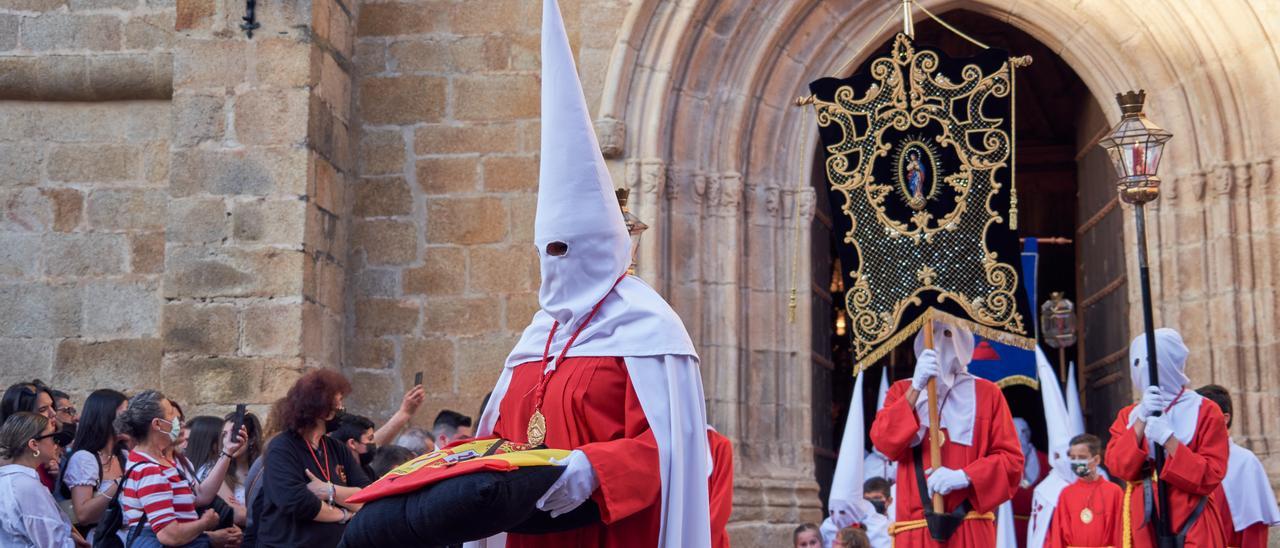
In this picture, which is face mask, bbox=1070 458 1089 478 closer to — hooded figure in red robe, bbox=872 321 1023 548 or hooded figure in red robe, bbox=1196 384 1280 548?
hooded figure in red robe, bbox=1196 384 1280 548

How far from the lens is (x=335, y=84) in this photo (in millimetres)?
9492

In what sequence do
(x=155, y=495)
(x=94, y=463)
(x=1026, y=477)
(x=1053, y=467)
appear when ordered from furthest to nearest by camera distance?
(x=1026, y=477) < (x=1053, y=467) < (x=94, y=463) < (x=155, y=495)

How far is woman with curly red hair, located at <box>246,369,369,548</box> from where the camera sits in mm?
5949

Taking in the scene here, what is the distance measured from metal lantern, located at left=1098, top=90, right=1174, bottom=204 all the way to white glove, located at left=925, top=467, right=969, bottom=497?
1562mm

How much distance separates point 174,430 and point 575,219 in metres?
3.19

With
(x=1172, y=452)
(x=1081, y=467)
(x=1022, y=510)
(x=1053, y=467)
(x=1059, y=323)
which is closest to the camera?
(x=1172, y=452)

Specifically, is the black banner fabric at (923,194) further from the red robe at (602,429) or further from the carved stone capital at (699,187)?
the red robe at (602,429)

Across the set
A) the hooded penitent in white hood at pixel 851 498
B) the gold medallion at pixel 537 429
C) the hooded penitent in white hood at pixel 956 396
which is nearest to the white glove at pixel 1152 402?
the hooded penitent in white hood at pixel 956 396

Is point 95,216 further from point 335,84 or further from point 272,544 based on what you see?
point 272,544

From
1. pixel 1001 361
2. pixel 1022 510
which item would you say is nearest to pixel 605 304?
pixel 1022 510

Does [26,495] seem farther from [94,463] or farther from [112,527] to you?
[94,463]

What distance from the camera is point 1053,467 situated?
387 inches

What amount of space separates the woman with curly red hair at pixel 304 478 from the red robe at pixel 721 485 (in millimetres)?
1475

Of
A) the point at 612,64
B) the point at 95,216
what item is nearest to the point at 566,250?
the point at 612,64
